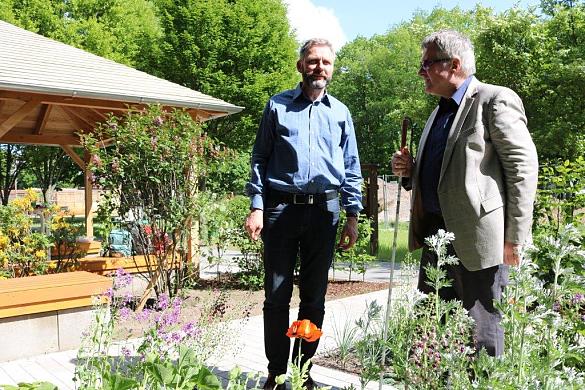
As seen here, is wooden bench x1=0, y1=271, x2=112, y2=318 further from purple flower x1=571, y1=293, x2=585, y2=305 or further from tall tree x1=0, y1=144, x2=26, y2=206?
tall tree x1=0, y1=144, x2=26, y2=206

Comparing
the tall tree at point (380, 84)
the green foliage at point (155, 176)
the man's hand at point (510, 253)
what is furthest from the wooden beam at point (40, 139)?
the tall tree at point (380, 84)

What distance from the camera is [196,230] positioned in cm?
709

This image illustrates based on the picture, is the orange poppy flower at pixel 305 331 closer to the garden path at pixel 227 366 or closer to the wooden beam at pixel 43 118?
the garden path at pixel 227 366

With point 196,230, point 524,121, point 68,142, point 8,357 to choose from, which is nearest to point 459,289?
point 524,121

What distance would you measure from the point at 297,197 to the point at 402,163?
63cm

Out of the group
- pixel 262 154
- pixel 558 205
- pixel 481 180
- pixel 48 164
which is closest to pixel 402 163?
pixel 481 180

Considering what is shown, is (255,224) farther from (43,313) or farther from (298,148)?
(43,313)

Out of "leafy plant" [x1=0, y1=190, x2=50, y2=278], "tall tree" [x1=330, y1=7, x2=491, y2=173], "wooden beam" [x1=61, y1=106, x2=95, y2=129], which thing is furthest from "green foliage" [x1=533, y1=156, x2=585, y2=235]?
"tall tree" [x1=330, y1=7, x2=491, y2=173]

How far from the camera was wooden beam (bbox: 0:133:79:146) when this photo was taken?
1062cm

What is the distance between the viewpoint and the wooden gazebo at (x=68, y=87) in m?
6.39

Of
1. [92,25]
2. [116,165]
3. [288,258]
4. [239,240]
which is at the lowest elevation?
[239,240]

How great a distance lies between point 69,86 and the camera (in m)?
6.43

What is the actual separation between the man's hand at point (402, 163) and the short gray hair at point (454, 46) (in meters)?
0.50

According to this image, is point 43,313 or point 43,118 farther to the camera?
point 43,118
